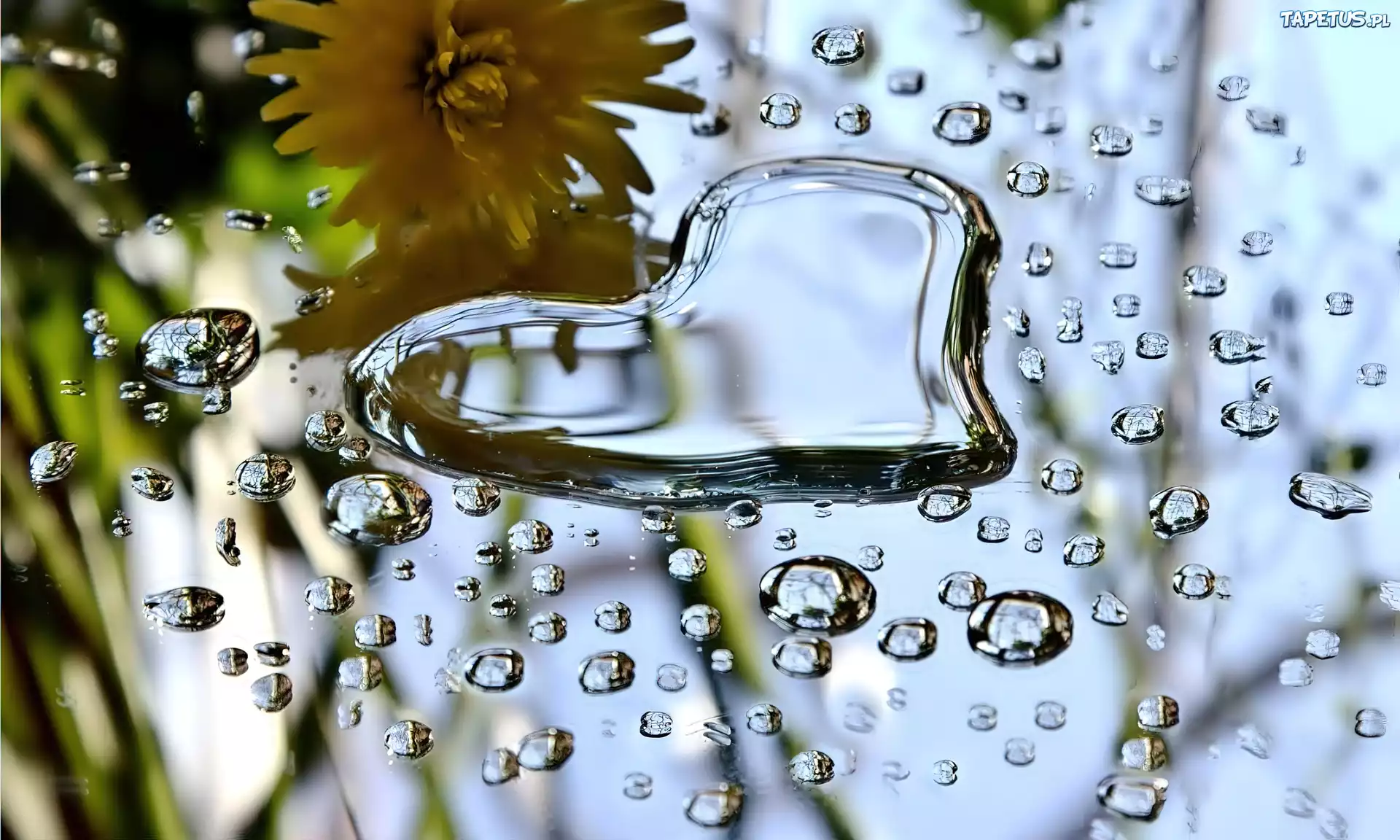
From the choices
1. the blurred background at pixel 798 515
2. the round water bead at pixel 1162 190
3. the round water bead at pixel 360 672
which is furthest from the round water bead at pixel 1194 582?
the round water bead at pixel 360 672

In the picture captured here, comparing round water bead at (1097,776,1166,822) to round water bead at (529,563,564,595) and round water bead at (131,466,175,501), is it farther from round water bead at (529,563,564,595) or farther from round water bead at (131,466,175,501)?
round water bead at (131,466,175,501)

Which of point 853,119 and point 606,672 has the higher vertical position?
point 853,119

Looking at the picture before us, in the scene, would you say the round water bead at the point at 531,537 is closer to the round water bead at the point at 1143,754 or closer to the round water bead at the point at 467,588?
the round water bead at the point at 467,588

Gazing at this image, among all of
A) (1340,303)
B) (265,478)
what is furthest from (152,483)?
(1340,303)

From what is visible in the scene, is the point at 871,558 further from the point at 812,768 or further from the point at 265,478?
the point at 265,478

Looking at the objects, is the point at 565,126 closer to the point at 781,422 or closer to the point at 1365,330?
the point at 781,422

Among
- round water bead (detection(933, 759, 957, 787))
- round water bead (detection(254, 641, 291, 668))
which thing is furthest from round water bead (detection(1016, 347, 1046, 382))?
round water bead (detection(254, 641, 291, 668))

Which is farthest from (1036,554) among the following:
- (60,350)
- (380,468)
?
(60,350)

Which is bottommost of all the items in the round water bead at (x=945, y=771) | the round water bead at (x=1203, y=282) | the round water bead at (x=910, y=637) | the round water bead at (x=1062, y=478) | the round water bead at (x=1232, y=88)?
the round water bead at (x=945, y=771)
